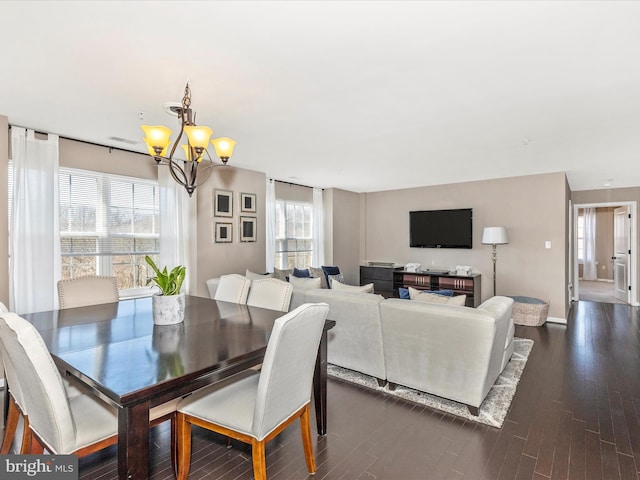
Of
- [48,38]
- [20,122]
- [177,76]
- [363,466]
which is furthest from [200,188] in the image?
[363,466]

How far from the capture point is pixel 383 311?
9.56 ft

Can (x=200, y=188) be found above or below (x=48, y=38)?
below

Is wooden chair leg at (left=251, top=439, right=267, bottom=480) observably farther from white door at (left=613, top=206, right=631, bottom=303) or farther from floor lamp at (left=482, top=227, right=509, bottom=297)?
white door at (left=613, top=206, right=631, bottom=303)

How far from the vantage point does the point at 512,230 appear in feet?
19.7

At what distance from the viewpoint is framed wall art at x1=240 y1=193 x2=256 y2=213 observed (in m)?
5.41

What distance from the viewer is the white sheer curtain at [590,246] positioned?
10.2 meters

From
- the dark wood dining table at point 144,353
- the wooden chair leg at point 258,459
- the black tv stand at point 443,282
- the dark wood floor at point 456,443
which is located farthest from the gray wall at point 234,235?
the wooden chair leg at point 258,459

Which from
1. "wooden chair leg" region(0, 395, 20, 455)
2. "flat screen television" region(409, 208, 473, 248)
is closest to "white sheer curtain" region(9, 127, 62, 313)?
"wooden chair leg" region(0, 395, 20, 455)

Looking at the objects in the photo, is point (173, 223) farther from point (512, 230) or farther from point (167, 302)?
point (512, 230)

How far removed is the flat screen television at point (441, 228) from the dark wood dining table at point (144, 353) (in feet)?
16.5

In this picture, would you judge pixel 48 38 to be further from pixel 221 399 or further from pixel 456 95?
pixel 456 95

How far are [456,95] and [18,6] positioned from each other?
2666mm

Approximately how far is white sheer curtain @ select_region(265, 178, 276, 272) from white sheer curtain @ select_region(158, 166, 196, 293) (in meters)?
1.53

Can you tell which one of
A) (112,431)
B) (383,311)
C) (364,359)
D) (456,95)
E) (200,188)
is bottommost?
(364,359)
